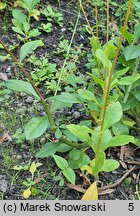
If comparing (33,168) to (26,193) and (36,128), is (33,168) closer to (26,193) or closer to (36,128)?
(26,193)

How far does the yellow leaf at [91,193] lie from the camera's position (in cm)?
180

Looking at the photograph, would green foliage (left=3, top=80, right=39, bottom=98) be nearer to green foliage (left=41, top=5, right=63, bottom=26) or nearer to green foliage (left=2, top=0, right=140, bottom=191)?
green foliage (left=2, top=0, right=140, bottom=191)

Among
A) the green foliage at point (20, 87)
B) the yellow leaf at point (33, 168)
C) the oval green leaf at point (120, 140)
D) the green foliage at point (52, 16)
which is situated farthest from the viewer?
the green foliage at point (52, 16)

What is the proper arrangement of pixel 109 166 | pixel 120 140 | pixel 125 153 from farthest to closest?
pixel 125 153
pixel 109 166
pixel 120 140

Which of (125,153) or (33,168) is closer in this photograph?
(33,168)

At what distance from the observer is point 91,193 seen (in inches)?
71.1

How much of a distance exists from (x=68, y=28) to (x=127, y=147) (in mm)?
979

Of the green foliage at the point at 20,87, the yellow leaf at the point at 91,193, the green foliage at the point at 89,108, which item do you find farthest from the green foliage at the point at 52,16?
the yellow leaf at the point at 91,193

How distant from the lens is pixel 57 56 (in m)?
2.55

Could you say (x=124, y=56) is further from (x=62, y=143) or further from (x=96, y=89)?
(x=62, y=143)

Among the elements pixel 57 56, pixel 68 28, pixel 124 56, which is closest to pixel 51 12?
pixel 68 28

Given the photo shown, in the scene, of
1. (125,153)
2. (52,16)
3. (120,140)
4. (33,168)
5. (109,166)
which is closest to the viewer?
(120,140)

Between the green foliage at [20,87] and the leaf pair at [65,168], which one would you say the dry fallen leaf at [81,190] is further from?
the green foliage at [20,87]

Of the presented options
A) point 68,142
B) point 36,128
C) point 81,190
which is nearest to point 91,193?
point 81,190
